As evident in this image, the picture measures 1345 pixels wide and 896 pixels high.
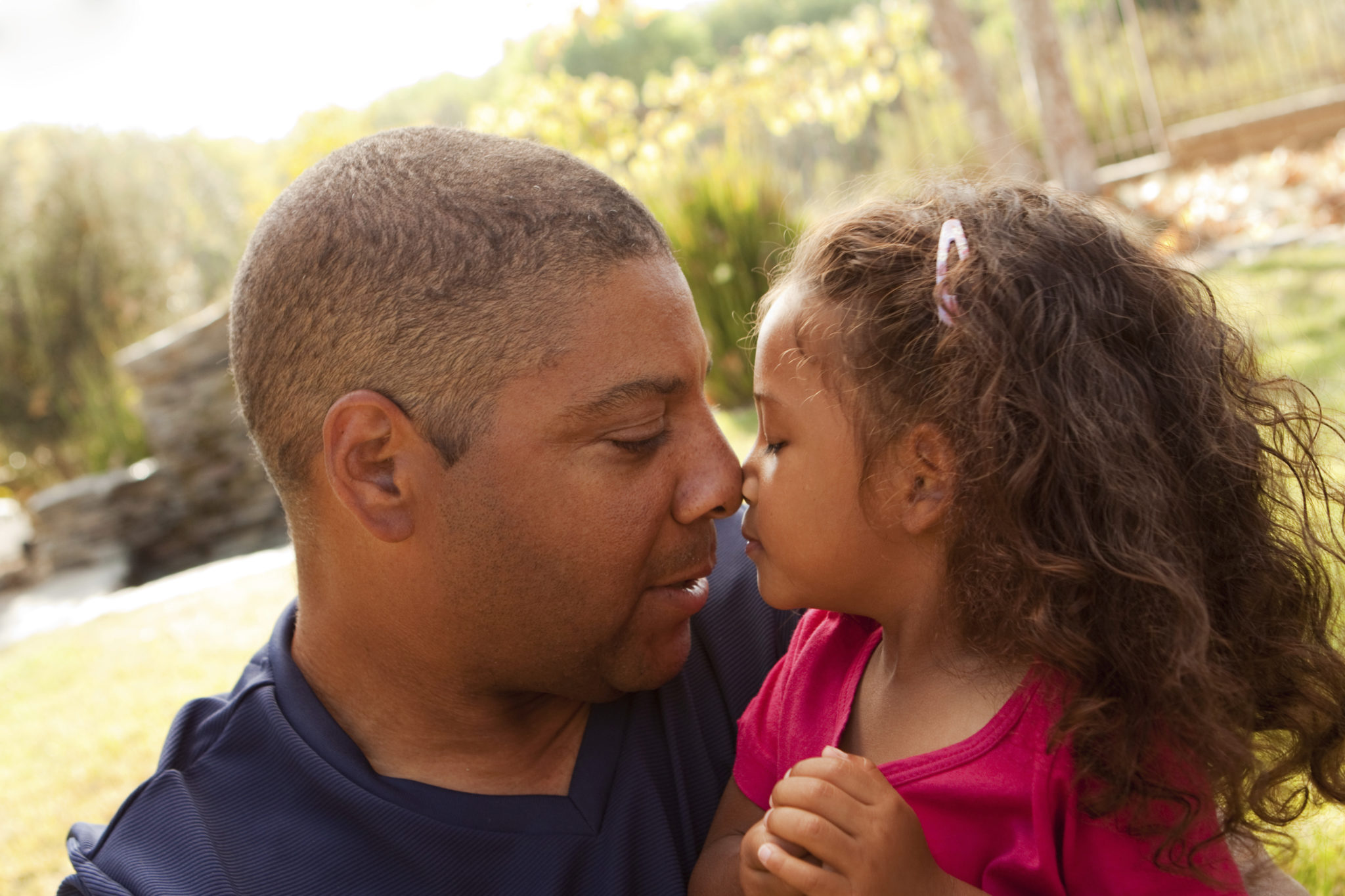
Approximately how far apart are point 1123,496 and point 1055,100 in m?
8.93

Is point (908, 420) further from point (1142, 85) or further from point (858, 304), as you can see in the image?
point (1142, 85)

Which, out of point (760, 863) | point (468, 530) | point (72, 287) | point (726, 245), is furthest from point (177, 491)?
point (760, 863)

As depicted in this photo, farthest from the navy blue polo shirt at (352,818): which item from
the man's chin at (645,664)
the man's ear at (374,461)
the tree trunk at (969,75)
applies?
the tree trunk at (969,75)

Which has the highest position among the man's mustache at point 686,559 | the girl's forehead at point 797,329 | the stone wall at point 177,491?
the girl's forehead at point 797,329

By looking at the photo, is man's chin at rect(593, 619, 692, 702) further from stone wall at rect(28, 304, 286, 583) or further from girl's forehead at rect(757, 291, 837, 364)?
stone wall at rect(28, 304, 286, 583)

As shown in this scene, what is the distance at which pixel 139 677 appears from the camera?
18.3ft

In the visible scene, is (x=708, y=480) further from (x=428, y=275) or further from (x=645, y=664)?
(x=428, y=275)

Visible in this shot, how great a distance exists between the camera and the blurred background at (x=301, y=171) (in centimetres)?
548

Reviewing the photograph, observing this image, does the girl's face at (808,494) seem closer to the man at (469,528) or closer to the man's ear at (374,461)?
the man at (469,528)

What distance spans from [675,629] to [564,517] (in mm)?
320

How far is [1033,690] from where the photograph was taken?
1.67 metres

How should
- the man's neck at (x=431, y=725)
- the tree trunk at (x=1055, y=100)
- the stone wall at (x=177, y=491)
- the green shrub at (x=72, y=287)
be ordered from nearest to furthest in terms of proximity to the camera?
the man's neck at (x=431, y=725)
the tree trunk at (x=1055, y=100)
the stone wall at (x=177, y=491)
the green shrub at (x=72, y=287)

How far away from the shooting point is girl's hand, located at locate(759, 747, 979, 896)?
155cm

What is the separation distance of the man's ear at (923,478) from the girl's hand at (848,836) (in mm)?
Result: 400
